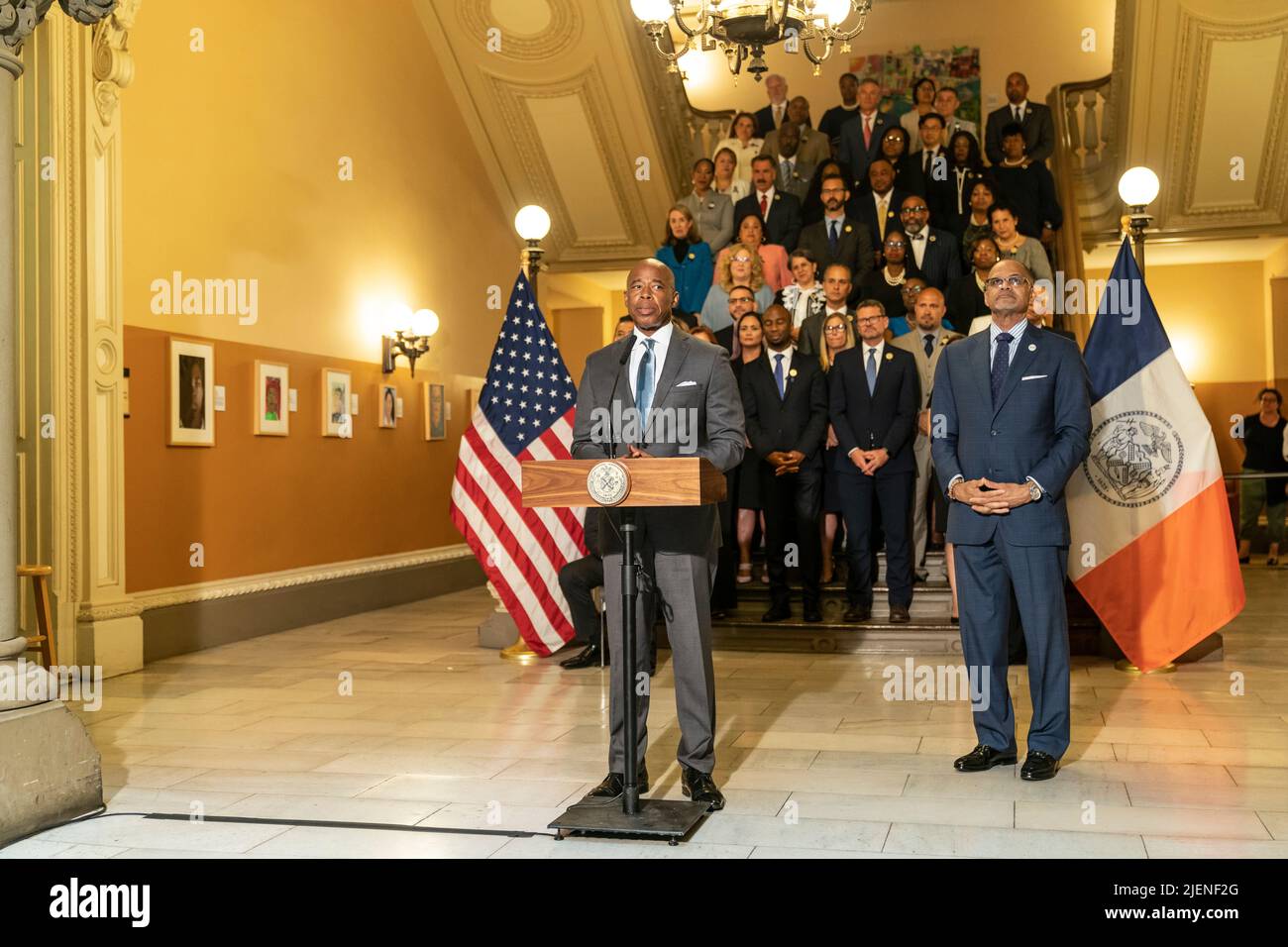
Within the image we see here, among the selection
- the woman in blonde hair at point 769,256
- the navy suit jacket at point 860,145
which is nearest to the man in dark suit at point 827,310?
the woman in blonde hair at point 769,256

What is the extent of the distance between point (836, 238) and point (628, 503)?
6.20m

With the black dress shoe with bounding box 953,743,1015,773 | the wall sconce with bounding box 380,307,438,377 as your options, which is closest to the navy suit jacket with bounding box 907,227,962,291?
the wall sconce with bounding box 380,307,438,377

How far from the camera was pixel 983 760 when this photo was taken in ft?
15.5

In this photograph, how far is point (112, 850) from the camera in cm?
379

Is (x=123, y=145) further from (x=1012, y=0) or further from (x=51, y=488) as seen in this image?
(x=1012, y=0)

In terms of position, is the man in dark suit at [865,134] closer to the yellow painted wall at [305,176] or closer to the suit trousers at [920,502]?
the suit trousers at [920,502]

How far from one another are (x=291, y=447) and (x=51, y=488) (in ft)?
8.40

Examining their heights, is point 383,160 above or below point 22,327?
above

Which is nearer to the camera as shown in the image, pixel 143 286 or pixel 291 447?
pixel 143 286

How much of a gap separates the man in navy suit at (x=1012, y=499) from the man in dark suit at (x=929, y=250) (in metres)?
4.49

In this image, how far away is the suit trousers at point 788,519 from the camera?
784 cm

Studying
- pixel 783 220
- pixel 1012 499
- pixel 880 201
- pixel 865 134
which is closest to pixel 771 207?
pixel 783 220

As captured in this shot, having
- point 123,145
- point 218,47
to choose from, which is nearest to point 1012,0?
point 218,47

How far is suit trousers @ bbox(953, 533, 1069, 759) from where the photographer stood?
4609mm
